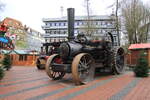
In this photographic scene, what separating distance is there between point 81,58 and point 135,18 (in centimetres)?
1316

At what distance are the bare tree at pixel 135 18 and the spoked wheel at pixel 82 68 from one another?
468 inches

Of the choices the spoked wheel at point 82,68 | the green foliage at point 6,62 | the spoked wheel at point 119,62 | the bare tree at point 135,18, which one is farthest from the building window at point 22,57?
the spoked wheel at point 82,68

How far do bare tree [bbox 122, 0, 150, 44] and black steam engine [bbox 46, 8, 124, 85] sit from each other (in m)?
8.61

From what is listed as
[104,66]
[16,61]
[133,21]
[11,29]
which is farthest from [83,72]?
[11,29]

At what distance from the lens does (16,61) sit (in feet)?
72.3

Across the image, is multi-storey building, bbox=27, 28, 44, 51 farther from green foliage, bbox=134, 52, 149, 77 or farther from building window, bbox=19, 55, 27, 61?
green foliage, bbox=134, 52, 149, 77

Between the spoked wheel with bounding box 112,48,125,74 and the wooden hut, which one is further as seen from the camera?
the wooden hut

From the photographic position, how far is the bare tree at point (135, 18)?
57.7ft

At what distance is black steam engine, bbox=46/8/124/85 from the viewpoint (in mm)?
6988

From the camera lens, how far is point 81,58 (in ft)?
23.2

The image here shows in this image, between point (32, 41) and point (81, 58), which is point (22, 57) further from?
point (32, 41)

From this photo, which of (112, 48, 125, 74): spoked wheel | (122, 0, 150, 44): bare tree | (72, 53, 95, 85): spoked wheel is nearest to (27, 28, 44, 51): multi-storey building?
(122, 0, 150, 44): bare tree

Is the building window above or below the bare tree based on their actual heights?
below

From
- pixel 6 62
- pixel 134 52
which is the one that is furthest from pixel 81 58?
pixel 134 52
